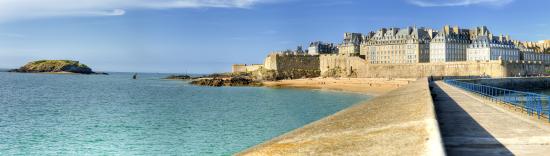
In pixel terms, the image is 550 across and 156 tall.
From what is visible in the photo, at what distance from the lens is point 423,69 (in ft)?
276

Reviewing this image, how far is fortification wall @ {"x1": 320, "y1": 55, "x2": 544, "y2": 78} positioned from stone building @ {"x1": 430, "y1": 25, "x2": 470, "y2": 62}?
48.7ft

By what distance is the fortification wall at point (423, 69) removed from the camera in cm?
7644

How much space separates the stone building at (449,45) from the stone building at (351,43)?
2407cm

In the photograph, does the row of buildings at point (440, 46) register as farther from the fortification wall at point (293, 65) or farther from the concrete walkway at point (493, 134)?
the concrete walkway at point (493, 134)

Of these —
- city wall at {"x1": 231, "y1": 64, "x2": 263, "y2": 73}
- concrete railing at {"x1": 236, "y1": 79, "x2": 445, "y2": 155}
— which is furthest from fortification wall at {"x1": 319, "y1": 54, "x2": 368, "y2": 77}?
concrete railing at {"x1": 236, "y1": 79, "x2": 445, "y2": 155}

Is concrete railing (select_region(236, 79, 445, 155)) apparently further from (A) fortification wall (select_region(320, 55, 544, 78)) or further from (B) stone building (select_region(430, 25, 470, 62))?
(B) stone building (select_region(430, 25, 470, 62))

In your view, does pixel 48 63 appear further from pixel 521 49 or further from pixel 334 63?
pixel 521 49

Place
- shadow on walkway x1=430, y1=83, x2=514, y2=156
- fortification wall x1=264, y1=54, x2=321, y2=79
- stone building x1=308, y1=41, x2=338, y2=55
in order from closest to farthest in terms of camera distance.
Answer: shadow on walkway x1=430, y1=83, x2=514, y2=156
fortification wall x1=264, y1=54, x2=321, y2=79
stone building x1=308, y1=41, x2=338, y2=55

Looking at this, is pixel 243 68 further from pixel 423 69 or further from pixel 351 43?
pixel 423 69

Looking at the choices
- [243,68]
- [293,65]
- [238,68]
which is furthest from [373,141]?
[238,68]

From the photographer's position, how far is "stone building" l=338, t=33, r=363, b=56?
124 meters

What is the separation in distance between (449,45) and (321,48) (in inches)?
1658

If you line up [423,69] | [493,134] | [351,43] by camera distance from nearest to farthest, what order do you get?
[493,134]
[423,69]
[351,43]

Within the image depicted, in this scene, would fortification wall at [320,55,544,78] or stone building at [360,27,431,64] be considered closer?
fortification wall at [320,55,544,78]
